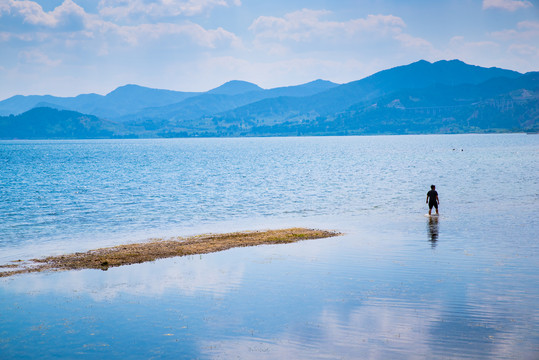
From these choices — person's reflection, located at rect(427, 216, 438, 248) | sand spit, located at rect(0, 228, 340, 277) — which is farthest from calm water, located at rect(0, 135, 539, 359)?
sand spit, located at rect(0, 228, 340, 277)

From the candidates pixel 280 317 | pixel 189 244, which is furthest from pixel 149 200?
pixel 280 317

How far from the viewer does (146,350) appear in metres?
18.6

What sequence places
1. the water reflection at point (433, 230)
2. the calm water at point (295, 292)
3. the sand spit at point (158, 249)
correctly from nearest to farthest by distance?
1. the calm water at point (295, 292)
2. the sand spit at point (158, 249)
3. the water reflection at point (433, 230)

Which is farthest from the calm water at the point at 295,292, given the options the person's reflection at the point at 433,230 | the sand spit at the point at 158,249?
the sand spit at the point at 158,249

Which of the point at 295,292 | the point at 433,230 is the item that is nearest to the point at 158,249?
the point at 295,292

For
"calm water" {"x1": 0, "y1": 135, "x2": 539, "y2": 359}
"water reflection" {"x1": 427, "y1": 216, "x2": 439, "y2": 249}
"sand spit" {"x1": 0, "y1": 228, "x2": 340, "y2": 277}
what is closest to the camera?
"calm water" {"x1": 0, "y1": 135, "x2": 539, "y2": 359}

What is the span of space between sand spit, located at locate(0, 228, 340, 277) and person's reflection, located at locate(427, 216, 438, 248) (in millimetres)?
7364

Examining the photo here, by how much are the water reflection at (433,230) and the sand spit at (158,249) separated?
736 cm

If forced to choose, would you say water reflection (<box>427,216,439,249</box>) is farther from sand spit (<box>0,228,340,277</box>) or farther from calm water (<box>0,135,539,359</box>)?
sand spit (<box>0,228,340,277</box>)

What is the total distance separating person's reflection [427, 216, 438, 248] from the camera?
36409 millimetres

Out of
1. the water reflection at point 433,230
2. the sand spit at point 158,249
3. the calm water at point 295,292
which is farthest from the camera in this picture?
the water reflection at point 433,230

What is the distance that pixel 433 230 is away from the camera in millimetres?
40812

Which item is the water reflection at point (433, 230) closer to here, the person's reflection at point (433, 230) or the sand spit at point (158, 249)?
the person's reflection at point (433, 230)

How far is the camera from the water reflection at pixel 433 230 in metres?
36.4
